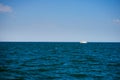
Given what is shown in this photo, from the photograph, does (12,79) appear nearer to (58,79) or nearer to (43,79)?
(43,79)

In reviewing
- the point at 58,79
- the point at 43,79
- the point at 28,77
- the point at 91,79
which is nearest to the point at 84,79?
the point at 91,79

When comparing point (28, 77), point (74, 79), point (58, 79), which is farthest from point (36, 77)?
point (74, 79)

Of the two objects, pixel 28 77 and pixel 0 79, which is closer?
pixel 0 79

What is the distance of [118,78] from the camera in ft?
70.4

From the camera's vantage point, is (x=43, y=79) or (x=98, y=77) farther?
(x=98, y=77)

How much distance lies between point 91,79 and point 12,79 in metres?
7.33

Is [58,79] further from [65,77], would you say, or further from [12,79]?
[12,79]

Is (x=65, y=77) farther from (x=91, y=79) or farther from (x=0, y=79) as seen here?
(x=0, y=79)

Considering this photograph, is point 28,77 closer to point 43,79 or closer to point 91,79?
point 43,79

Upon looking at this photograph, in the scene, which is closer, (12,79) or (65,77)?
(12,79)

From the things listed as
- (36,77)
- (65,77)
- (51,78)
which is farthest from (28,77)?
(65,77)

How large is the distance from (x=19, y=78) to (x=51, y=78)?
9.79 ft

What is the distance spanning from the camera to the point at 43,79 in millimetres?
20516

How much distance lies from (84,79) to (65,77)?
6.49 ft
